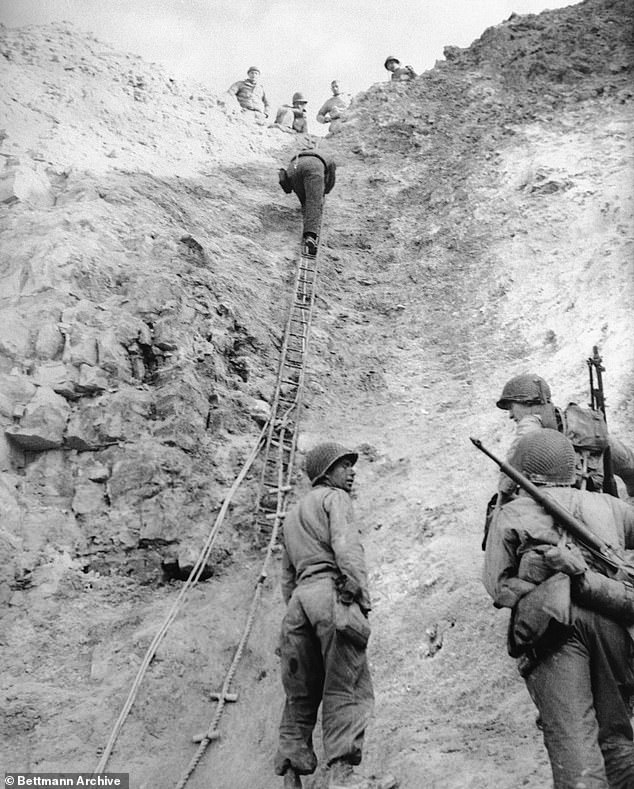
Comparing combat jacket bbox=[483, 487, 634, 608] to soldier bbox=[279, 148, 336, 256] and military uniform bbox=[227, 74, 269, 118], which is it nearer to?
soldier bbox=[279, 148, 336, 256]

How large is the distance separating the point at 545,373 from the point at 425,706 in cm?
411

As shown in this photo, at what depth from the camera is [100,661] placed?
629 centimetres

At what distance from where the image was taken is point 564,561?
4.20m

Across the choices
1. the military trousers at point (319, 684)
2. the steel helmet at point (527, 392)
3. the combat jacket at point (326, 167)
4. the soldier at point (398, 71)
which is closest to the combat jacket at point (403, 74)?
the soldier at point (398, 71)

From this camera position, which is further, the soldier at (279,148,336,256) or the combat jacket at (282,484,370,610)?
the soldier at (279,148,336,256)

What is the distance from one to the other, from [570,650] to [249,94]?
14106 millimetres

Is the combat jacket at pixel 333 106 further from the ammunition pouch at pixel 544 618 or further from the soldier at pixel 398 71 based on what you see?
the ammunition pouch at pixel 544 618

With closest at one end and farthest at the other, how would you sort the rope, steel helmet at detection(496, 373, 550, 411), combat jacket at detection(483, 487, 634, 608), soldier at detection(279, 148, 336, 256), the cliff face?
combat jacket at detection(483, 487, 634, 608) → the rope → the cliff face → steel helmet at detection(496, 373, 550, 411) → soldier at detection(279, 148, 336, 256)

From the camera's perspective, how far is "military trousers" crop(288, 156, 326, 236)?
1187cm

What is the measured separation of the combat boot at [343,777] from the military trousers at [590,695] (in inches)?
45.6

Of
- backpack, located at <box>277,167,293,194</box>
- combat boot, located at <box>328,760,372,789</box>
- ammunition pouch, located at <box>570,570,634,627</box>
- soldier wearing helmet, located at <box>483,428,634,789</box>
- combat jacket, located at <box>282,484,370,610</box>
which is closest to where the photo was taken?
soldier wearing helmet, located at <box>483,428,634,789</box>

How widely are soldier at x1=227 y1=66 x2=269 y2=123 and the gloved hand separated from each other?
43.0ft

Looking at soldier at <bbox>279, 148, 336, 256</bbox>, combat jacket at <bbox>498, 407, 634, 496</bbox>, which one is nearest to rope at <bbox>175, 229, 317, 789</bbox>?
soldier at <bbox>279, 148, 336, 256</bbox>

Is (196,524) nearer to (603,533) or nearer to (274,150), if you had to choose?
(603,533)
